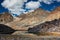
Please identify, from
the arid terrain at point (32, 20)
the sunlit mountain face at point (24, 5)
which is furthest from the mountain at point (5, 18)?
the sunlit mountain face at point (24, 5)

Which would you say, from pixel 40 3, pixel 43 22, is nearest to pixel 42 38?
pixel 43 22

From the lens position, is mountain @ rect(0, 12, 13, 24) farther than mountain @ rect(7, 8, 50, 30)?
Yes

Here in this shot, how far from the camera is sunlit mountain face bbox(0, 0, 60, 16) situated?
11352 millimetres

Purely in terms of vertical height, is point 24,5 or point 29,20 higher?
point 24,5

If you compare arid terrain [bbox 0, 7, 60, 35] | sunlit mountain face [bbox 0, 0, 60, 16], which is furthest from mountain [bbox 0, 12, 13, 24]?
sunlit mountain face [bbox 0, 0, 60, 16]

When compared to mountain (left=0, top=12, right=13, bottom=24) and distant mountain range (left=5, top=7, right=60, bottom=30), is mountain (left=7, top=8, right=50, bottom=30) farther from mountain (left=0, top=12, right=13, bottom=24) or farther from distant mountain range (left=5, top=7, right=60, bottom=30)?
mountain (left=0, top=12, right=13, bottom=24)

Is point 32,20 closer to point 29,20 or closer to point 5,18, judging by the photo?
point 29,20

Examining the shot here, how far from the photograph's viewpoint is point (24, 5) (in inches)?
452

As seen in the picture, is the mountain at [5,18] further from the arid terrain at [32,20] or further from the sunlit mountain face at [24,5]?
the sunlit mountain face at [24,5]

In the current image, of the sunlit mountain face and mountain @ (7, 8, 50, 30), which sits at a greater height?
the sunlit mountain face

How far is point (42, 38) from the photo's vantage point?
439 inches

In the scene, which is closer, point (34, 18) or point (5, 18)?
point (34, 18)

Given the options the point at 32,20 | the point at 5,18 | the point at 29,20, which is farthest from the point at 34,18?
the point at 5,18

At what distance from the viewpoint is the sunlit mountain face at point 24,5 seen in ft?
37.2
